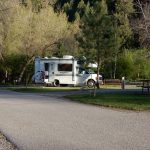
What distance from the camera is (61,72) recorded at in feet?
146

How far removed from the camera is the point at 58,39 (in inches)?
1957

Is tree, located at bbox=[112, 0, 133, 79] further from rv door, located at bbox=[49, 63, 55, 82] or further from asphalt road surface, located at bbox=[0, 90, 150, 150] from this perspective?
asphalt road surface, located at bbox=[0, 90, 150, 150]

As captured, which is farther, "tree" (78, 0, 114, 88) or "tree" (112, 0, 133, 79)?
"tree" (112, 0, 133, 79)

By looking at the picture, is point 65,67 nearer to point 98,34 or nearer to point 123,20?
point 98,34

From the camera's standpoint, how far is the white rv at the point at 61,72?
44.2 metres

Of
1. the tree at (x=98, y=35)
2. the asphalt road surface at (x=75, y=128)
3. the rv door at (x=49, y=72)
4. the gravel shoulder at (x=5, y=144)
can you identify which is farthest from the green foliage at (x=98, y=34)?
the gravel shoulder at (x=5, y=144)

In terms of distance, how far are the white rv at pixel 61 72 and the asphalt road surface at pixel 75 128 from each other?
23.8m

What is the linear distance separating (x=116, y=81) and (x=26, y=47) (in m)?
9.80

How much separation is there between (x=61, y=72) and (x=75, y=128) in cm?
3064

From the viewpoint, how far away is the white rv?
44188 mm

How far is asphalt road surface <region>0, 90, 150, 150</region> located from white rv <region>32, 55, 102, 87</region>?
78.0ft

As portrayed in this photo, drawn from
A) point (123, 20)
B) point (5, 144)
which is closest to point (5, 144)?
point (5, 144)

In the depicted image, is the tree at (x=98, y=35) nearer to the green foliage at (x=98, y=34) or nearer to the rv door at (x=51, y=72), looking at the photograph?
the green foliage at (x=98, y=34)

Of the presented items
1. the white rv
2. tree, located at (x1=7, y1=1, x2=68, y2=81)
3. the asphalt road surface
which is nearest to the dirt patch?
the asphalt road surface
